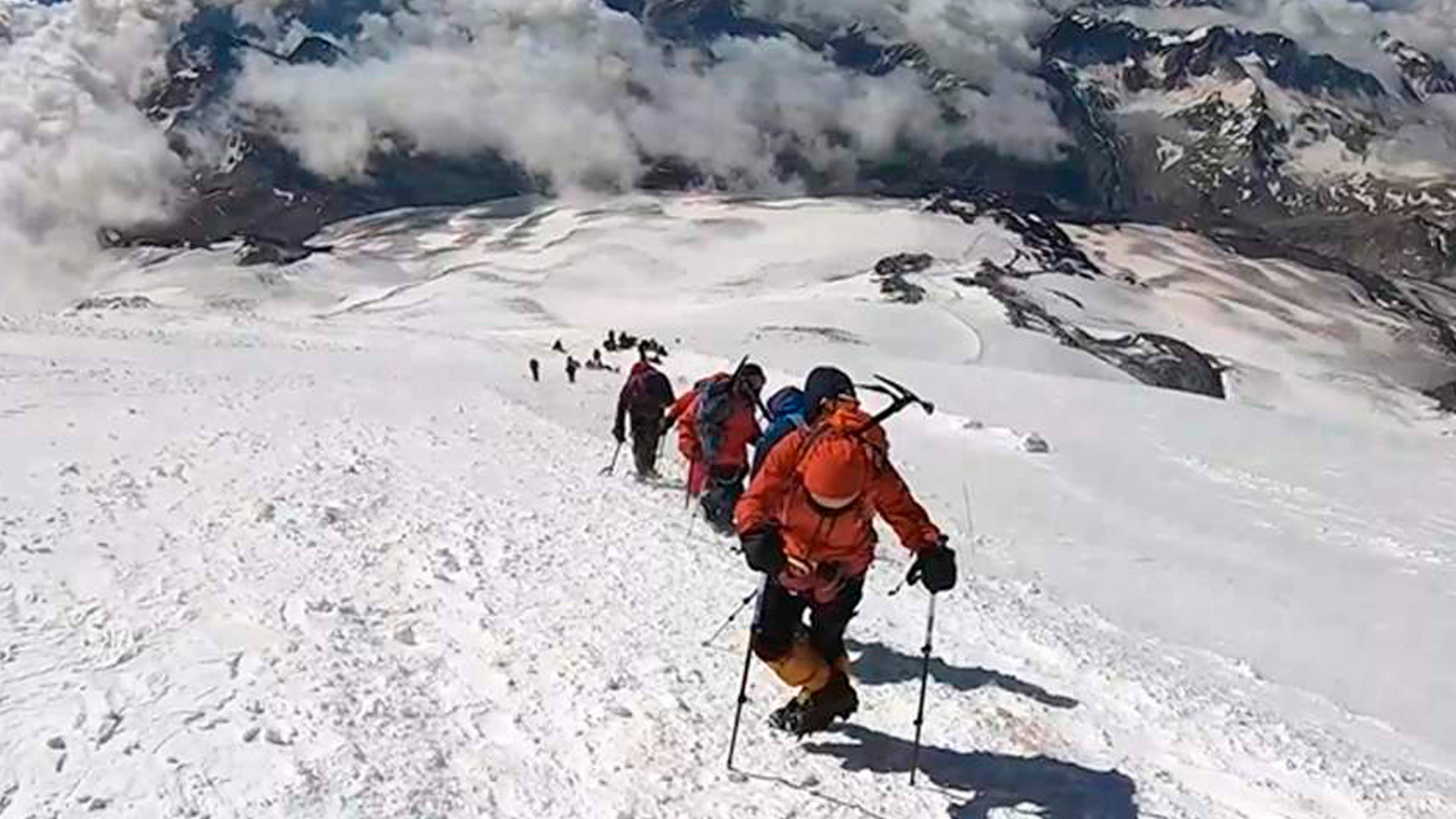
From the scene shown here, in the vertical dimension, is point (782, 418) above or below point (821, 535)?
above

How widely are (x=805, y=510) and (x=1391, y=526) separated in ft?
67.6

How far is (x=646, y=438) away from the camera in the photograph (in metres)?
19.1

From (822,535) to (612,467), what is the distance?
12.2m

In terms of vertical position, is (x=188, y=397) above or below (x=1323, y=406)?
above

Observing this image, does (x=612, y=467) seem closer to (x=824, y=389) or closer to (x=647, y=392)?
(x=647, y=392)

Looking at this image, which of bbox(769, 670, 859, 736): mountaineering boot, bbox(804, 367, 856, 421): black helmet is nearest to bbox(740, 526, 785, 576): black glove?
bbox(804, 367, 856, 421): black helmet

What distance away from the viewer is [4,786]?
6785 millimetres

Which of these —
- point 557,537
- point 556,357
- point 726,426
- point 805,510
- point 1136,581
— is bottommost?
point 556,357

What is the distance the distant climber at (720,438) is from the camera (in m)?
14.8

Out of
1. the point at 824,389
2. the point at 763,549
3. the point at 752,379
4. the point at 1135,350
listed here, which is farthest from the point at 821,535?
the point at 1135,350

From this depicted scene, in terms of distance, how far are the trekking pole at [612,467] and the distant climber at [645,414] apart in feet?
1.01

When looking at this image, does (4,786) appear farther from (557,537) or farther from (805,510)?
(557,537)

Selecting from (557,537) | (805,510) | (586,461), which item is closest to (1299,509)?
(586,461)

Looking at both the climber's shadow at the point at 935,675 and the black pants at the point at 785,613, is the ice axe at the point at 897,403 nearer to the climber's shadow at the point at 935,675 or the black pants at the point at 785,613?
the black pants at the point at 785,613
